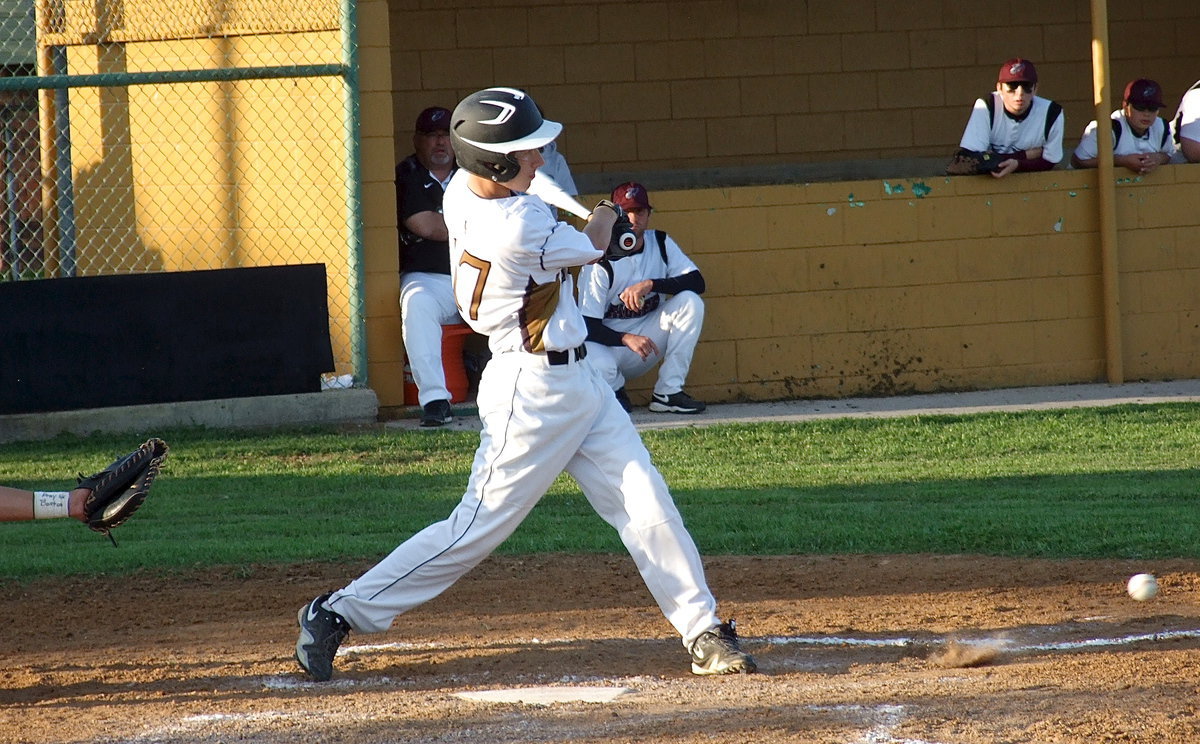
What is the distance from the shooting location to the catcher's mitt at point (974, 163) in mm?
10406

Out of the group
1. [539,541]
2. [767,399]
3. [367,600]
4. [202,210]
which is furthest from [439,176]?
[367,600]

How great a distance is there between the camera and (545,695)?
432 centimetres

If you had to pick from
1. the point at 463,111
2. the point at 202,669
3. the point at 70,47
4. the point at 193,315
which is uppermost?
the point at 70,47

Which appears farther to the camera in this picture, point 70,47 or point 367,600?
point 70,47

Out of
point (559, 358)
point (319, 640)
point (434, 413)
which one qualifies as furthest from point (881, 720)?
point (434, 413)

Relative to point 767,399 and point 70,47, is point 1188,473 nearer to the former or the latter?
point 767,399

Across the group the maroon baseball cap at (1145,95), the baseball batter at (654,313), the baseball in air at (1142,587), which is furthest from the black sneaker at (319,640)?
the maroon baseball cap at (1145,95)

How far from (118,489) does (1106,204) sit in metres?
7.95

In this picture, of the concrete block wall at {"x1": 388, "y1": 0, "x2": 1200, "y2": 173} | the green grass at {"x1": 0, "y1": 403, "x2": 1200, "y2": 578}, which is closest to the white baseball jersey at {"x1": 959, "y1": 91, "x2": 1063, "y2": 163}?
the green grass at {"x1": 0, "y1": 403, "x2": 1200, "y2": 578}

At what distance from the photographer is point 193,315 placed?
367 inches

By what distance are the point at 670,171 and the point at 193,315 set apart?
5.61m

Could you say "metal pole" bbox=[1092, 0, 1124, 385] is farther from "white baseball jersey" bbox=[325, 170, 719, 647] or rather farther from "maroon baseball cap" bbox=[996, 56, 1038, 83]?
"white baseball jersey" bbox=[325, 170, 719, 647]

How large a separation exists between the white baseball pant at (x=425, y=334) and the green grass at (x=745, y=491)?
0.38 meters

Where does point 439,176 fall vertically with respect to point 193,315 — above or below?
above
